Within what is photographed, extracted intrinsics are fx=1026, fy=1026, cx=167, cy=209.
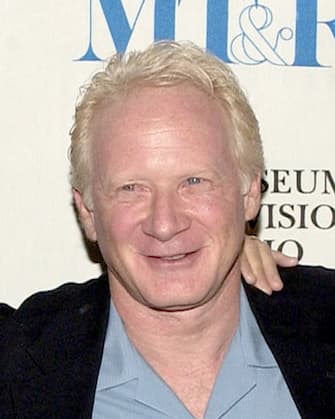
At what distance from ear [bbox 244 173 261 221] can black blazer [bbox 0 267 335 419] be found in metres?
0.14

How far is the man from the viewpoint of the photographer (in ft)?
5.03

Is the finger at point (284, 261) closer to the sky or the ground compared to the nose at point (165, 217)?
closer to the ground

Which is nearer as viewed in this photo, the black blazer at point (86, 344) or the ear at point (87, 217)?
the black blazer at point (86, 344)

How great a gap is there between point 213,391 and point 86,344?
21 cm

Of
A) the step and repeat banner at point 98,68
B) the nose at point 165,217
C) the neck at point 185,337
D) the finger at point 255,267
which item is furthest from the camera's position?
the step and repeat banner at point 98,68

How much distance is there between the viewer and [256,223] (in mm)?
2035

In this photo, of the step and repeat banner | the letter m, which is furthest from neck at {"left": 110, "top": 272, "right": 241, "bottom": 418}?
the letter m

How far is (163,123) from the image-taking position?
1548 millimetres

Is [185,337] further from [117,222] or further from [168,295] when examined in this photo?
[117,222]

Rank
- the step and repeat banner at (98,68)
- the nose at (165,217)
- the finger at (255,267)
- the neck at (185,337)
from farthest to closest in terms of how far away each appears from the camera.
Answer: the step and repeat banner at (98,68), the finger at (255,267), the neck at (185,337), the nose at (165,217)

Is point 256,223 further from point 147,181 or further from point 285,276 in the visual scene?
point 147,181

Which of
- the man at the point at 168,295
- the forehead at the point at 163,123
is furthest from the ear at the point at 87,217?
the forehead at the point at 163,123

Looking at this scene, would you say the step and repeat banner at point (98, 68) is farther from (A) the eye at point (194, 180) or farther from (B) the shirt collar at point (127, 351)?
(A) the eye at point (194, 180)

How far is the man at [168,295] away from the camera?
1533 mm
